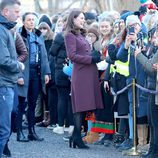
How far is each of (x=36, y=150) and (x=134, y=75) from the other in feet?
6.37

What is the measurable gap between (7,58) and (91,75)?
2462mm

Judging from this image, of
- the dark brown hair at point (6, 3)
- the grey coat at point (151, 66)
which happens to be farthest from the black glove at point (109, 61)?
the dark brown hair at point (6, 3)

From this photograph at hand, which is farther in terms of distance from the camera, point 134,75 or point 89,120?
point 89,120

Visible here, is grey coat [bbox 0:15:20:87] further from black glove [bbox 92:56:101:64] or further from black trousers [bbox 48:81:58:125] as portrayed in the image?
black trousers [bbox 48:81:58:125]

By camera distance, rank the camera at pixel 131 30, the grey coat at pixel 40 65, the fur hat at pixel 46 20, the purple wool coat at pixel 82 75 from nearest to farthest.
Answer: the camera at pixel 131 30, the purple wool coat at pixel 82 75, the grey coat at pixel 40 65, the fur hat at pixel 46 20

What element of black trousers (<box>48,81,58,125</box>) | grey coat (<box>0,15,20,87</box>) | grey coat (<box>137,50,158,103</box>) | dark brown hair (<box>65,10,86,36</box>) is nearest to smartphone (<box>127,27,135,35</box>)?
grey coat (<box>137,50,158,103</box>)

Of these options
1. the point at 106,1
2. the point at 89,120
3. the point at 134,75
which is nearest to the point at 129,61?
the point at 134,75

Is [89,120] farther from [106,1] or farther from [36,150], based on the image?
[106,1]

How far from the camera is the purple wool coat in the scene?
34.2 ft

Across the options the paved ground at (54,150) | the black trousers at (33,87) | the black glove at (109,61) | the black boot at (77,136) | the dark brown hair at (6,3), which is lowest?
the paved ground at (54,150)

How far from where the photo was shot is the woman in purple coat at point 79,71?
10445mm

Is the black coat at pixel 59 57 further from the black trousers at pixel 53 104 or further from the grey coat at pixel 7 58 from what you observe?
the grey coat at pixel 7 58

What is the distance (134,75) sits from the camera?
10023 mm

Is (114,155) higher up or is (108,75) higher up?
(108,75)
